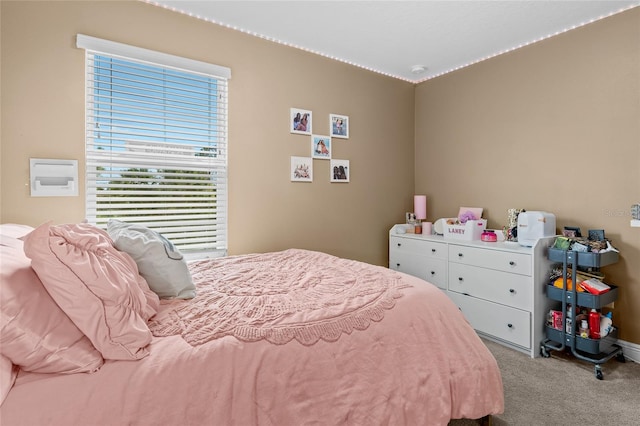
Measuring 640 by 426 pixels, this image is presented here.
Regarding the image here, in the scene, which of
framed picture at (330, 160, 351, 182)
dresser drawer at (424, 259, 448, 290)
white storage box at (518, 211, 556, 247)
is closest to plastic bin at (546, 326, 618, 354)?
white storage box at (518, 211, 556, 247)

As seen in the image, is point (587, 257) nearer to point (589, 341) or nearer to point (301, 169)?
point (589, 341)

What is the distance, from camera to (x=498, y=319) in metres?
2.79

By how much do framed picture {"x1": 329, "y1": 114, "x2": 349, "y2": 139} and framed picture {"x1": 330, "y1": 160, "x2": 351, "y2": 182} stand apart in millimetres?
270

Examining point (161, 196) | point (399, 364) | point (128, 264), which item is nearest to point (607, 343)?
point (399, 364)

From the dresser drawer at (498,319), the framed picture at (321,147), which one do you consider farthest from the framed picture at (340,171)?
the dresser drawer at (498,319)

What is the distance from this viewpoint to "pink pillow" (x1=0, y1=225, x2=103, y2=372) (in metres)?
0.94

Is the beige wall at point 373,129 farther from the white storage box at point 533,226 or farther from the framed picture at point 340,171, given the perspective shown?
the white storage box at point 533,226

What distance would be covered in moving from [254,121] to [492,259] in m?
2.33

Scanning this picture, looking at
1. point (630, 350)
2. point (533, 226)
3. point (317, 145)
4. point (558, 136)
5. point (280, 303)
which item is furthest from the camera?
point (317, 145)

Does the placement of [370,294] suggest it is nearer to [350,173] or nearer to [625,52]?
[350,173]

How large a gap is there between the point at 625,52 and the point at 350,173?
7.78 feet

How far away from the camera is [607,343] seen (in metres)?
2.43

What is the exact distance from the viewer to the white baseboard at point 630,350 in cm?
252

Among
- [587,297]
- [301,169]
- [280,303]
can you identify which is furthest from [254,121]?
[587,297]
